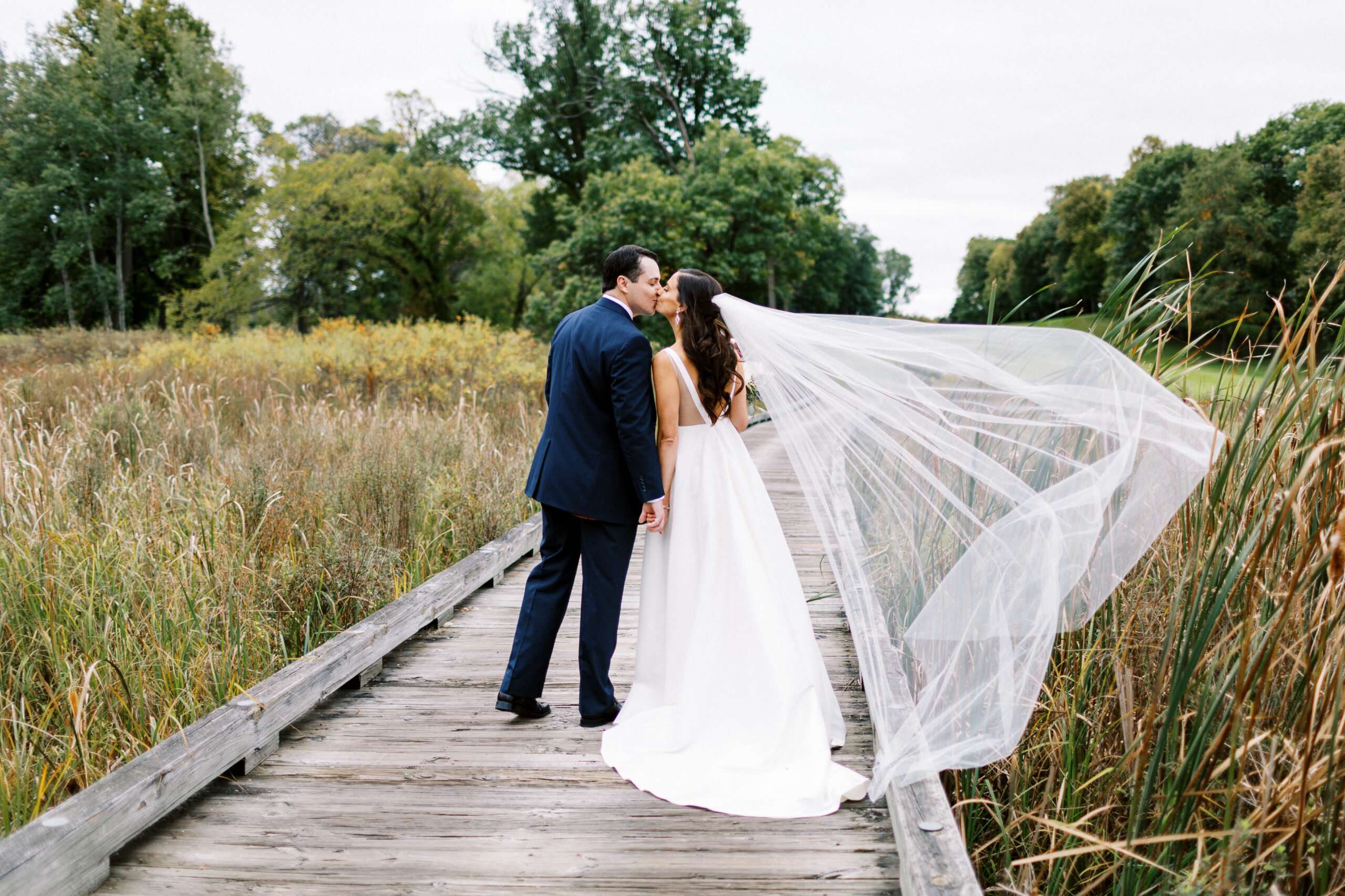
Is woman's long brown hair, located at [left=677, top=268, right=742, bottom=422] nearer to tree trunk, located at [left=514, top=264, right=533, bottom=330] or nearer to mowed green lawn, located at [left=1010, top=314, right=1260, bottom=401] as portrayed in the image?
mowed green lawn, located at [left=1010, top=314, right=1260, bottom=401]

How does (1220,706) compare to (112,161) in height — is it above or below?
below

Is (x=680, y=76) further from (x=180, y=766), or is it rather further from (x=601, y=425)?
(x=180, y=766)

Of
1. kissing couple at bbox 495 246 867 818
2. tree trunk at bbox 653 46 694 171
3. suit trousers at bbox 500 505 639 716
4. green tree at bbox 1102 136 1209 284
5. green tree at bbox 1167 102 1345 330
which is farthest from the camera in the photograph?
green tree at bbox 1102 136 1209 284

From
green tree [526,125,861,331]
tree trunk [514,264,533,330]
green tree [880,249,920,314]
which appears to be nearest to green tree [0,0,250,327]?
tree trunk [514,264,533,330]

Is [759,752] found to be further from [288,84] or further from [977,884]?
[288,84]

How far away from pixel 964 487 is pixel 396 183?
28852 mm

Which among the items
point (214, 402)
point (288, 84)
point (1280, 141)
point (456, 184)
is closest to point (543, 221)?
point (456, 184)

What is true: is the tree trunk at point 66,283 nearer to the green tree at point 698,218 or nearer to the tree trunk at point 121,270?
the tree trunk at point 121,270

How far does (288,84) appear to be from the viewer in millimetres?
36312

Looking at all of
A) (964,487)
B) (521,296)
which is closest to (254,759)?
(964,487)

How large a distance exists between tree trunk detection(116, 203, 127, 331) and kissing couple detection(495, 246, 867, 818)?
108 feet

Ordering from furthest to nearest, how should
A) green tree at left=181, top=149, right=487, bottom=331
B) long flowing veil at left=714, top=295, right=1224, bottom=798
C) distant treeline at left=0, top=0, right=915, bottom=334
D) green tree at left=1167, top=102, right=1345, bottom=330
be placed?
1. green tree at left=1167, top=102, right=1345, bottom=330
2. green tree at left=181, top=149, right=487, bottom=331
3. distant treeline at left=0, top=0, right=915, bottom=334
4. long flowing veil at left=714, top=295, right=1224, bottom=798

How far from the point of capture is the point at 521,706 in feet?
10.5

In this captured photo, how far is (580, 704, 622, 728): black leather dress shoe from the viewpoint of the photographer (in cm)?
316
